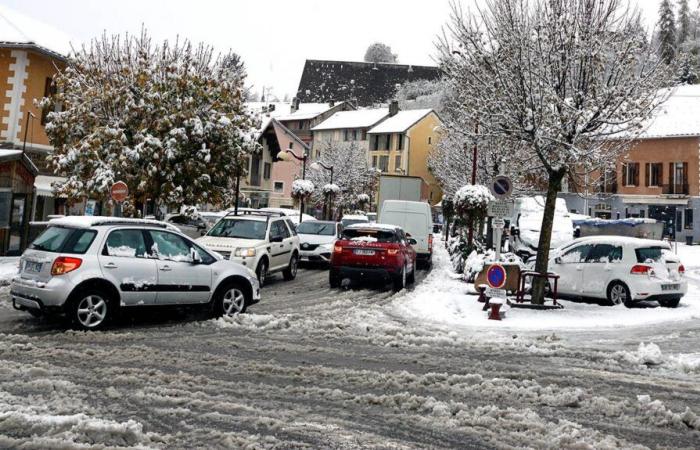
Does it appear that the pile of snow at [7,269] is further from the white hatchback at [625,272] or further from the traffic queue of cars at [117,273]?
the white hatchback at [625,272]

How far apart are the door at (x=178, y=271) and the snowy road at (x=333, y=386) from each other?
0.48m

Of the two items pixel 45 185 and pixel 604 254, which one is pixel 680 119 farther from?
pixel 45 185

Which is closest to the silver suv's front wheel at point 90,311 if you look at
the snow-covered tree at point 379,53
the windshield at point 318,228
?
the windshield at point 318,228

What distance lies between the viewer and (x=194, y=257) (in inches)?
400

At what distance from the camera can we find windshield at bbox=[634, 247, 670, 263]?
13609 millimetres

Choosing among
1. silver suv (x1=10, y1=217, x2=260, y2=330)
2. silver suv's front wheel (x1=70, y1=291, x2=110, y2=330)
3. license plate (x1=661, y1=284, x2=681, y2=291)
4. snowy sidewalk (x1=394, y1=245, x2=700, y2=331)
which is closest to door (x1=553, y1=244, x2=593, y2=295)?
snowy sidewalk (x1=394, y1=245, x2=700, y2=331)

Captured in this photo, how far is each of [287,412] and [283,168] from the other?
201 ft

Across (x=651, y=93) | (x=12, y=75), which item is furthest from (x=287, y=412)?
(x=12, y=75)

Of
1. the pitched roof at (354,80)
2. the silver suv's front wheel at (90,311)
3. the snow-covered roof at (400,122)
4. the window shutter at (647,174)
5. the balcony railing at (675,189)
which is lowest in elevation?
the silver suv's front wheel at (90,311)

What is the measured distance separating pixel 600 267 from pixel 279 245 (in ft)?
27.9

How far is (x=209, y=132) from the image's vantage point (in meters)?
19.5

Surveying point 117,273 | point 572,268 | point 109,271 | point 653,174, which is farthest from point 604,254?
point 653,174

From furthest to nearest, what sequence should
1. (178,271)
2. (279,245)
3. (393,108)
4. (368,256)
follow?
1. (393,108)
2. (279,245)
3. (368,256)
4. (178,271)

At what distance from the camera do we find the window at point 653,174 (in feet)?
162
